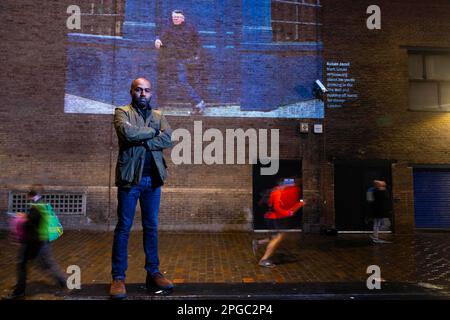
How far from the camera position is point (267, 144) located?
37.5 ft

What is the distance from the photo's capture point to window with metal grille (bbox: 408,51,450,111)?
12062mm

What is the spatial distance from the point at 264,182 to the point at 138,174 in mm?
7542

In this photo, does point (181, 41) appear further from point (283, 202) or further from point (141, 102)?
point (141, 102)

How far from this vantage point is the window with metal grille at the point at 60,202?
1067cm

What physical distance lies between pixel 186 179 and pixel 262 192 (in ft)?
7.87

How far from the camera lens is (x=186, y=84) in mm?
11375

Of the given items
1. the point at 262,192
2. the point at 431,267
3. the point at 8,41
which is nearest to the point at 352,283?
the point at 431,267

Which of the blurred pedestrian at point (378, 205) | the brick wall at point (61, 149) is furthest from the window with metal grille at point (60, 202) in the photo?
the blurred pedestrian at point (378, 205)

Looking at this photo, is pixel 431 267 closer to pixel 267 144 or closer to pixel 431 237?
pixel 431 237

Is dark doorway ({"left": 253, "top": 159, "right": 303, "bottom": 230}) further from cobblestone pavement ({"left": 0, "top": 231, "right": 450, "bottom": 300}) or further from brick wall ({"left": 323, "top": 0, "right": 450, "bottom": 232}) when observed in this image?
brick wall ({"left": 323, "top": 0, "right": 450, "bottom": 232})

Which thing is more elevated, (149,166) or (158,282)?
(149,166)

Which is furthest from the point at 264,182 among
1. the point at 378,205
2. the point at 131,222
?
the point at 131,222
